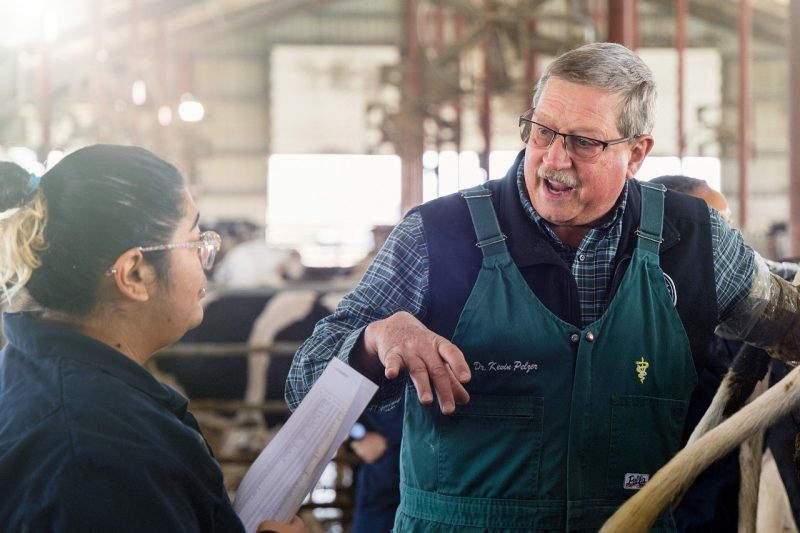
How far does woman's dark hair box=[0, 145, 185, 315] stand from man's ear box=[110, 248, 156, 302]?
0.01 metres

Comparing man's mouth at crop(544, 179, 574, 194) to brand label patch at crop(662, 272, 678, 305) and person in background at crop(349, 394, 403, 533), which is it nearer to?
brand label patch at crop(662, 272, 678, 305)

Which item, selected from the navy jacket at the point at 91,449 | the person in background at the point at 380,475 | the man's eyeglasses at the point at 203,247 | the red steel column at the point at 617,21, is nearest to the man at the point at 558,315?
the man's eyeglasses at the point at 203,247

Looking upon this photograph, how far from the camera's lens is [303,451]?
1.65 metres

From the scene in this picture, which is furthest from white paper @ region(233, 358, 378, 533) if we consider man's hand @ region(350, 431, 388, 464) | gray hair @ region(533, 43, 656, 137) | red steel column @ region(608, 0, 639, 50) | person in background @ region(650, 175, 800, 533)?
red steel column @ region(608, 0, 639, 50)

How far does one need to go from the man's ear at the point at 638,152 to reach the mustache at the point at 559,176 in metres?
0.17

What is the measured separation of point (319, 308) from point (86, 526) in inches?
178

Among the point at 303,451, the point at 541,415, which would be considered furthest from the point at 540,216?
the point at 303,451

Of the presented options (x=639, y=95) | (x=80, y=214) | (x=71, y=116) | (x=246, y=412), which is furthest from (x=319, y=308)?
(x=71, y=116)

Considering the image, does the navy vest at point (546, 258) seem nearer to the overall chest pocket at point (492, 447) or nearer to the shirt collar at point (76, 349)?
the overall chest pocket at point (492, 447)

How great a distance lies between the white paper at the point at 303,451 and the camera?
163cm

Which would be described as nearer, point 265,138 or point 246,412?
point 246,412

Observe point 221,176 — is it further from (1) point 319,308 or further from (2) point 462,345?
(2) point 462,345

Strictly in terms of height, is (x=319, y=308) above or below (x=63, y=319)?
below

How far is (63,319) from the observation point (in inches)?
59.7
